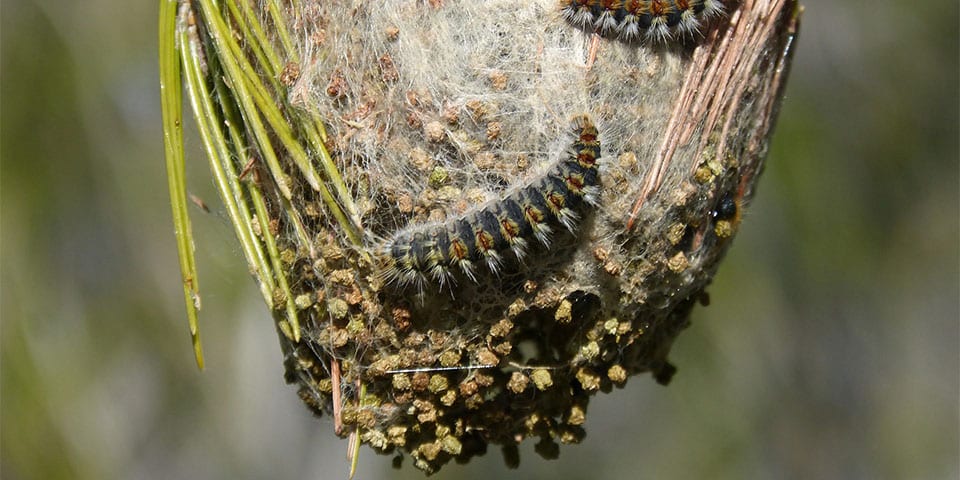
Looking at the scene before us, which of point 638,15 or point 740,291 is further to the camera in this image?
point 740,291

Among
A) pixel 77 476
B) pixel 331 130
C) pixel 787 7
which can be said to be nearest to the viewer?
pixel 331 130

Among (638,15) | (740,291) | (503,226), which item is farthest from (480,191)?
(740,291)

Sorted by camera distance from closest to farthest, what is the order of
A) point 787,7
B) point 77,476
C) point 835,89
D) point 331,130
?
point 331,130 → point 787,7 → point 77,476 → point 835,89

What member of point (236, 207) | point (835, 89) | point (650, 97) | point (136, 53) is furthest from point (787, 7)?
point (136, 53)

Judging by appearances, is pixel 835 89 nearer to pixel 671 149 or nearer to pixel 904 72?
pixel 904 72

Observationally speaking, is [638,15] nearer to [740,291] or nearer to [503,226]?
[503,226]

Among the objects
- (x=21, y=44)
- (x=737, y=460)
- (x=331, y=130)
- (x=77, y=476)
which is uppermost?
(x=331, y=130)
